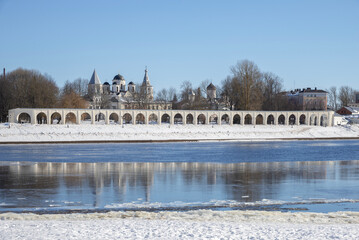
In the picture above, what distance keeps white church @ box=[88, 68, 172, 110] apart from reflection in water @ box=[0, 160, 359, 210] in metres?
86.6

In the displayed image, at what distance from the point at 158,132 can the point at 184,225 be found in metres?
59.8

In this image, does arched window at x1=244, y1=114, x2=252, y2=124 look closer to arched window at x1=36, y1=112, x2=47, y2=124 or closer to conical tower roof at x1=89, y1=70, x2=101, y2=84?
arched window at x1=36, y1=112, x2=47, y2=124

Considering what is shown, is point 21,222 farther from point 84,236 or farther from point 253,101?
point 253,101

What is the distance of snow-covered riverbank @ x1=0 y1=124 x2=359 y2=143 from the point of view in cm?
6406

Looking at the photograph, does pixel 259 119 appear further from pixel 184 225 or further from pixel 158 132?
pixel 184 225

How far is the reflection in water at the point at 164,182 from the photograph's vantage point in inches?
741

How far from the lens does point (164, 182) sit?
23.2 meters

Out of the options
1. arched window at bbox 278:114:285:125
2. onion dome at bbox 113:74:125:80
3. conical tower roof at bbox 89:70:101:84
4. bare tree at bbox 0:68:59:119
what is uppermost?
onion dome at bbox 113:74:125:80

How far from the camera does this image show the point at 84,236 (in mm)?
12711

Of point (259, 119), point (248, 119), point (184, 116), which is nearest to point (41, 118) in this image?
point (184, 116)

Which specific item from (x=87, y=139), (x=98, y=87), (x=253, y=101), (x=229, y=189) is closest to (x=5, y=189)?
(x=229, y=189)

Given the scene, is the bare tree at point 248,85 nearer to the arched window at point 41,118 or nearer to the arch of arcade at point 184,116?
the arch of arcade at point 184,116

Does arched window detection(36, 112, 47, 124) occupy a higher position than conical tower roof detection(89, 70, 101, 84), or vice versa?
conical tower roof detection(89, 70, 101, 84)

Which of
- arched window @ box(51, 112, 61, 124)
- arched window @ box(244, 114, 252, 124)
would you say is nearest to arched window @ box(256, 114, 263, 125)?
arched window @ box(244, 114, 252, 124)
